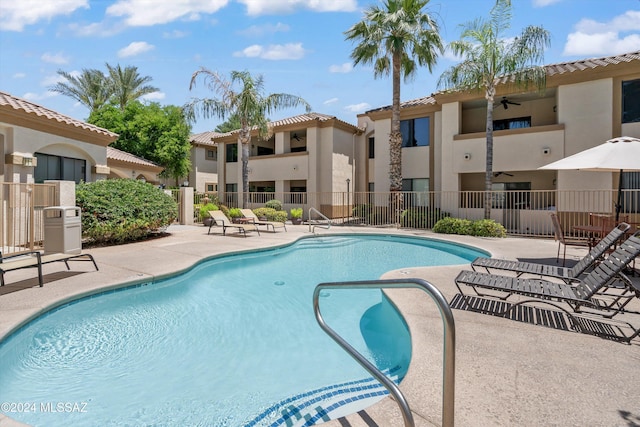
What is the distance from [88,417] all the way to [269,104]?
2060 cm

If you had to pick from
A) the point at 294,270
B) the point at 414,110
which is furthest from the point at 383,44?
the point at 294,270

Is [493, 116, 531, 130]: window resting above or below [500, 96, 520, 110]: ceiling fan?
below

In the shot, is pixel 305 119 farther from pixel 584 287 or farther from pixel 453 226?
pixel 584 287

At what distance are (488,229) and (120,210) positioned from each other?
48.3 ft

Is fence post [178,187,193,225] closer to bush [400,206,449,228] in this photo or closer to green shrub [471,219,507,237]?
bush [400,206,449,228]

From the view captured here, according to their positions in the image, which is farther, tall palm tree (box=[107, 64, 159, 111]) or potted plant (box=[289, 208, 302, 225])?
tall palm tree (box=[107, 64, 159, 111])

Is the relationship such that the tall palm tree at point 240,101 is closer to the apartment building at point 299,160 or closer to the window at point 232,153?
the apartment building at point 299,160

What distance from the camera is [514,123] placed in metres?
20.5

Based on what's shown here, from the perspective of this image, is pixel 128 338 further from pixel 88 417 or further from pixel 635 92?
pixel 635 92

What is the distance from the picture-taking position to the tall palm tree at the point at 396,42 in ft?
57.2

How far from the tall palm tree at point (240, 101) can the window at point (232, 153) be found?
7991 mm

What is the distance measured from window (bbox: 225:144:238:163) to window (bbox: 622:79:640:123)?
25.5 m

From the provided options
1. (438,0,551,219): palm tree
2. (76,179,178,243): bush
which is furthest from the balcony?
(76,179,178,243): bush

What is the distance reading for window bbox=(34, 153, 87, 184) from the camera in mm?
12273
